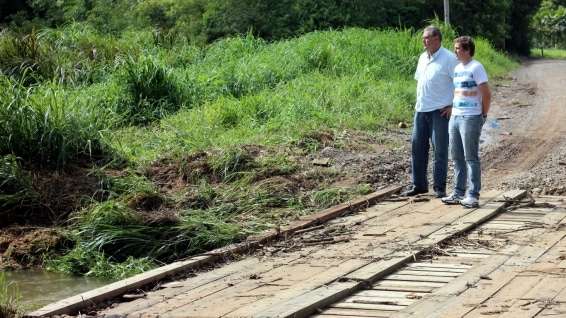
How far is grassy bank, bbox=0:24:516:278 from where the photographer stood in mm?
9039

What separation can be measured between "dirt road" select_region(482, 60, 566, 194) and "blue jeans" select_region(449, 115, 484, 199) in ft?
4.75

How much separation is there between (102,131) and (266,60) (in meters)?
9.20

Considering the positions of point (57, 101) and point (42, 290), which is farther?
point (57, 101)

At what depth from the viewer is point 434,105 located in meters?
9.55

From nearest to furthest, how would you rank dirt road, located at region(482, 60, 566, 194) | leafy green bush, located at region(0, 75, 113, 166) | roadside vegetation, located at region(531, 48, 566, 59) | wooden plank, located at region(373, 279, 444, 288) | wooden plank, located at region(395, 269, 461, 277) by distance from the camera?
wooden plank, located at region(373, 279, 444, 288) < wooden plank, located at region(395, 269, 461, 277) < leafy green bush, located at region(0, 75, 113, 166) < dirt road, located at region(482, 60, 566, 194) < roadside vegetation, located at region(531, 48, 566, 59)

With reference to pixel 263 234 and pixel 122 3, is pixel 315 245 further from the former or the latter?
pixel 122 3

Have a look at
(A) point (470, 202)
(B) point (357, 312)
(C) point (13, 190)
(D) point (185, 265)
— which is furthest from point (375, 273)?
(C) point (13, 190)

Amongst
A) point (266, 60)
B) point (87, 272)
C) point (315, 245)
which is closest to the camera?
point (315, 245)

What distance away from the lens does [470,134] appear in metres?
8.97

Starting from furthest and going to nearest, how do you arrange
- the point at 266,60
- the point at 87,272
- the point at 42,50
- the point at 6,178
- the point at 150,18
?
the point at 150,18
the point at 266,60
the point at 42,50
the point at 6,178
the point at 87,272

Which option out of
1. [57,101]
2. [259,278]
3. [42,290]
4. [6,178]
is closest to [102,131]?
[57,101]

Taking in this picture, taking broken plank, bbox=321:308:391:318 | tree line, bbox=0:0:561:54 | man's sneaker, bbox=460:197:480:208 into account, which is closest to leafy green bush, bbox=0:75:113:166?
man's sneaker, bbox=460:197:480:208

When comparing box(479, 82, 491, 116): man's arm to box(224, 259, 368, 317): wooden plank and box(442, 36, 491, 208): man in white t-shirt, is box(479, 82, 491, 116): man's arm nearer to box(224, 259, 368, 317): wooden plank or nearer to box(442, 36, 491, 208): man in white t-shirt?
box(442, 36, 491, 208): man in white t-shirt

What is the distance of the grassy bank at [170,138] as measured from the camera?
9039 millimetres
